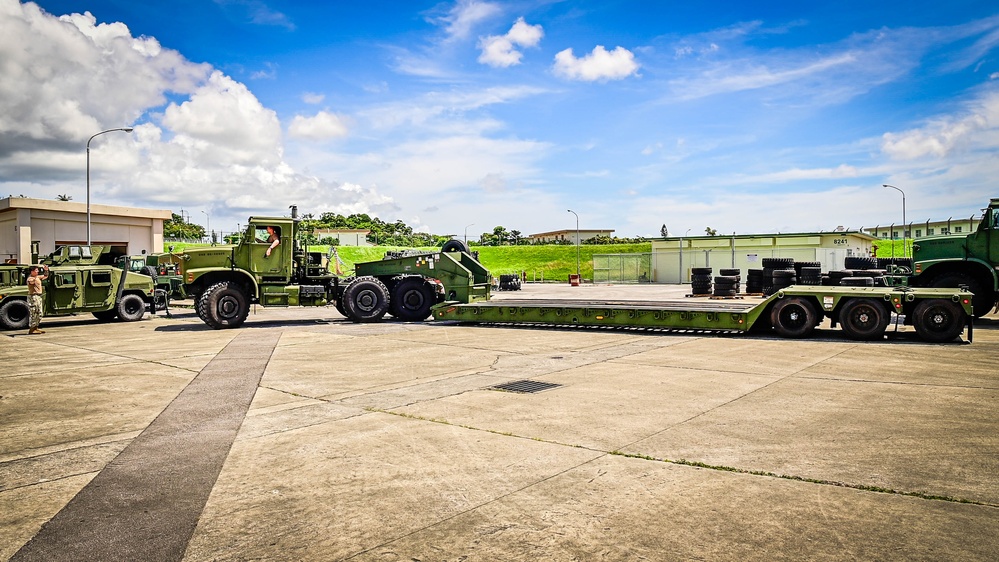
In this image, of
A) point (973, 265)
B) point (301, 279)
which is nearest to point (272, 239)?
point (301, 279)

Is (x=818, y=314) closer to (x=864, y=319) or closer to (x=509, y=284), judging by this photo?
(x=864, y=319)

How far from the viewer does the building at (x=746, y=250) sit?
140ft

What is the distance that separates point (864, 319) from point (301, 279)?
43.4ft

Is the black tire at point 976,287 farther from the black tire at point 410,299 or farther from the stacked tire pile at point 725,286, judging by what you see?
the black tire at point 410,299

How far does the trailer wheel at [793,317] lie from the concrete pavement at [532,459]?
8.45 feet

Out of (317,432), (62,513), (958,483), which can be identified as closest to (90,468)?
(62,513)

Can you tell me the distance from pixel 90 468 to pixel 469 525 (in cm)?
320

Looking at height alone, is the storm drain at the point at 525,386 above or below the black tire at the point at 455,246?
below

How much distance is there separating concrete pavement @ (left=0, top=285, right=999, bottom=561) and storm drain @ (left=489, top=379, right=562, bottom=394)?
209mm

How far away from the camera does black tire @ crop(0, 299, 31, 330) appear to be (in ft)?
54.3

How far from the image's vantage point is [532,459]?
5.14m

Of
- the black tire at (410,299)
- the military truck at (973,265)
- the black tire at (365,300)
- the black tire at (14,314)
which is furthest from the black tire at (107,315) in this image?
the military truck at (973,265)

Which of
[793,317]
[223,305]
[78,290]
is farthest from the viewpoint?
[78,290]

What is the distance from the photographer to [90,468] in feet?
16.5
